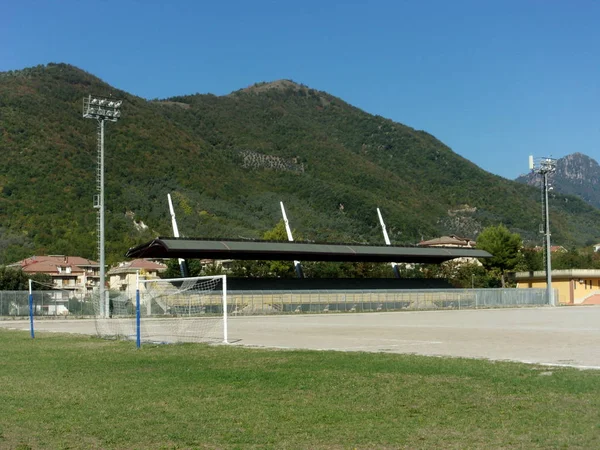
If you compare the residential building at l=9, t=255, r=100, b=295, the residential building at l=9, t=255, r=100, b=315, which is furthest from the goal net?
the residential building at l=9, t=255, r=100, b=295

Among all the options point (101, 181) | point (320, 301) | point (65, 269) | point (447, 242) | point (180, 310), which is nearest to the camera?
point (180, 310)

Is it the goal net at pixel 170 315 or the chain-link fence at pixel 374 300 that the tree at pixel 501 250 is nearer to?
the chain-link fence at pixel 374 300

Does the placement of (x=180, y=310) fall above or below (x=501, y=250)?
below

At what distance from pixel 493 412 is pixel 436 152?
189m

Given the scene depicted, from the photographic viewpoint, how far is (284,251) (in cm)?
6284

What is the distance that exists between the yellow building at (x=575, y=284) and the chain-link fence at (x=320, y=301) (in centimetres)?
1398

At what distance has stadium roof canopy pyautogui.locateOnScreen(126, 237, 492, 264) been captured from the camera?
188 ft

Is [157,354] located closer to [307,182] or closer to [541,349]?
[541,349]

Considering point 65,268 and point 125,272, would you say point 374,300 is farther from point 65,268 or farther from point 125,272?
point 125,272

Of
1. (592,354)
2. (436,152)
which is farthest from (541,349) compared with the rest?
(436,152)

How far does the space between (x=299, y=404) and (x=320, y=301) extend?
50.1 meters

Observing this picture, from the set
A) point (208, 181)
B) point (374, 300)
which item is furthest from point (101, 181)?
point (208, 181)

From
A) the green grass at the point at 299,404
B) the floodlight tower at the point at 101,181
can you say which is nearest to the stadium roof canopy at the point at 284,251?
the floodlight tower at the point at 101,181

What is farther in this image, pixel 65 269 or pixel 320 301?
pixel 65 269
